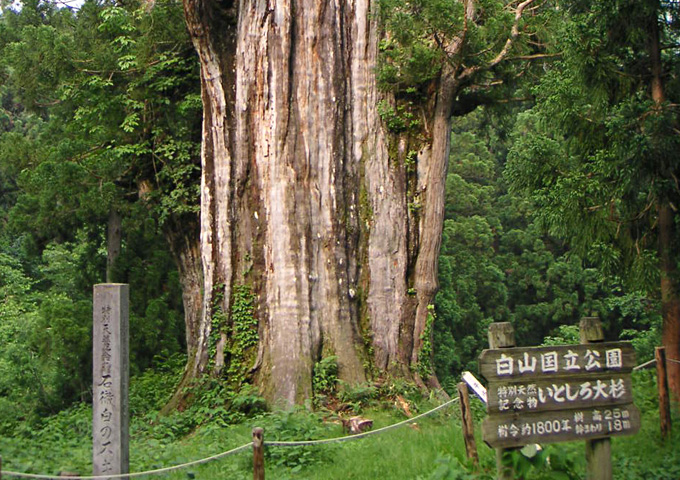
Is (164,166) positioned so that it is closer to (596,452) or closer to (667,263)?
(667,263)

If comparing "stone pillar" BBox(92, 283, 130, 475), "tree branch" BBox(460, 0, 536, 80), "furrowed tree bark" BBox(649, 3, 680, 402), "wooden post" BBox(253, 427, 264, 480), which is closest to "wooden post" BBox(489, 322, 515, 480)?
"wooden post" BBox(253, 427, 264, 480)

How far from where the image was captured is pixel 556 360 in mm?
5598

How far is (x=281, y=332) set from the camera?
9.92 m

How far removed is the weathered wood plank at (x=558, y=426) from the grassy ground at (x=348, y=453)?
0.44ft

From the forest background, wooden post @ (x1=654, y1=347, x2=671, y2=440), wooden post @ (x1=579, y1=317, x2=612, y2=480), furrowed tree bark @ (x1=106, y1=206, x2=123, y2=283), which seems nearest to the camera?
wooden post @ (x1=579, y1=317, x2=612, y2=480)

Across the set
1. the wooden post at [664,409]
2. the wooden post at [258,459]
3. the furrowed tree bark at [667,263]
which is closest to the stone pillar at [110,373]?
the wooden post at [258,459]

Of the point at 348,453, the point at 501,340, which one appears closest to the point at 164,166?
the point at 348,453

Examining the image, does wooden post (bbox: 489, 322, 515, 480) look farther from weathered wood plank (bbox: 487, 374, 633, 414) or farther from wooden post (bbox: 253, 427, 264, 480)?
wooden post (bbox: 253, 427, 264, 480)

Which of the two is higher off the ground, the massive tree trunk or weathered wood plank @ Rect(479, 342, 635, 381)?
the massive tree trunk

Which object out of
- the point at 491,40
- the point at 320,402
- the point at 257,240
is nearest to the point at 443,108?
the point at 491,40

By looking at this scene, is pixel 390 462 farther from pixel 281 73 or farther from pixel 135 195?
pixel 135 195

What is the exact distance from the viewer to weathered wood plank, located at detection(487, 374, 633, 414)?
5473mm

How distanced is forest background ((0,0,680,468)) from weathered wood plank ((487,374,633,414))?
2.69 meters

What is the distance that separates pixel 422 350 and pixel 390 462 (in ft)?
12.1
